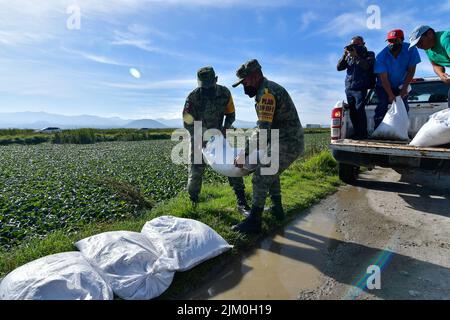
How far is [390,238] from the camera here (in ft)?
11.3

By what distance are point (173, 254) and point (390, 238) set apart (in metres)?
2.48

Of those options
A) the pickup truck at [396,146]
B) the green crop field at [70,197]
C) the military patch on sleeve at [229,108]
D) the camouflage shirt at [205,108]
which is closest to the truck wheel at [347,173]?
the pickup truck at [396,146]

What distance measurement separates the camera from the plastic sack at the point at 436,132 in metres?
3.78

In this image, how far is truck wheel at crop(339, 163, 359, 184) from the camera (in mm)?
5930

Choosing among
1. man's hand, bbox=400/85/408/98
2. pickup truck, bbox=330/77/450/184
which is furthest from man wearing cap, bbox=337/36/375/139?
man's hand, bbox=400/85/408/98

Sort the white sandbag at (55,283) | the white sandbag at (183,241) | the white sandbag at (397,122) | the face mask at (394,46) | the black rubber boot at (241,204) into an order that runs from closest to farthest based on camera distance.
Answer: the white sandbag at (55,283) < the white sandbag at (183,241) < the black rubber boot at (241,204) < the white sandbag at (397,122) < the face mask at (394,46)

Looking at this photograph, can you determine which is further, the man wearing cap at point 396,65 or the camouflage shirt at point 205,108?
the man wearing cap at point 396,65

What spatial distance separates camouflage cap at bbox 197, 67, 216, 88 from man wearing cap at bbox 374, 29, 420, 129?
281 cm

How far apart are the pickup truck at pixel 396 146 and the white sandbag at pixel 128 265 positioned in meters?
3.43

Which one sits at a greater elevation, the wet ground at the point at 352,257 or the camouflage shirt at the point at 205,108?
the camouflage shirt at the point at 205,108

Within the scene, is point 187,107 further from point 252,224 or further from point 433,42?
point 433,42

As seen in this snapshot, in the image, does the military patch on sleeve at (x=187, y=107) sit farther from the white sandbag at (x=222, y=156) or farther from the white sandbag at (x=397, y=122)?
the white sandbag at (x=397, y=122)
